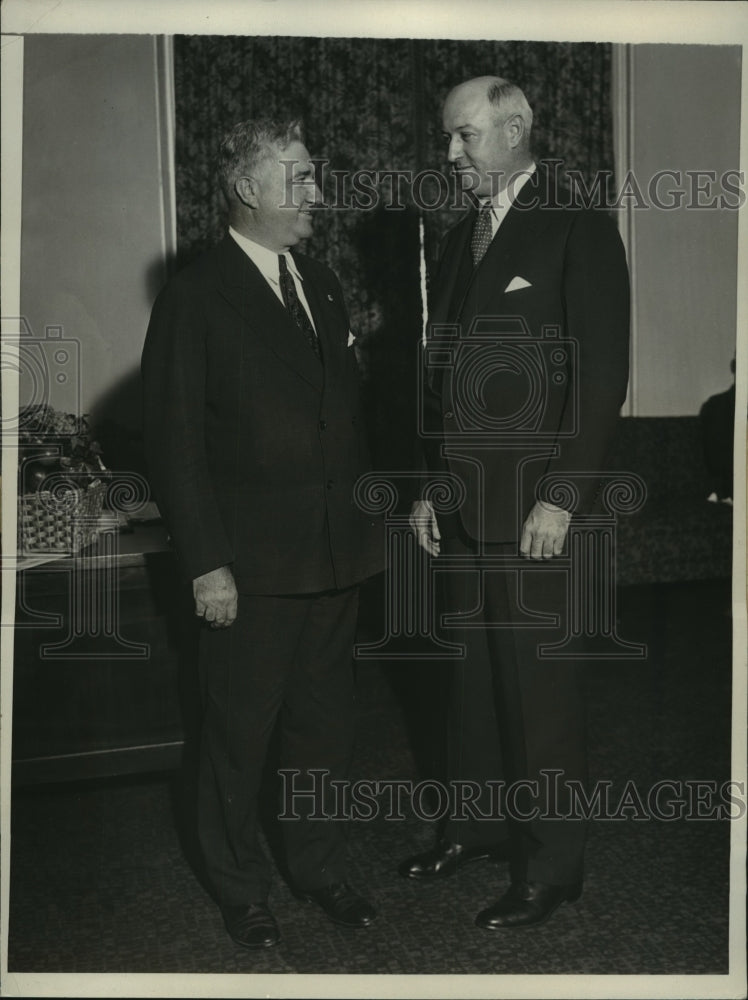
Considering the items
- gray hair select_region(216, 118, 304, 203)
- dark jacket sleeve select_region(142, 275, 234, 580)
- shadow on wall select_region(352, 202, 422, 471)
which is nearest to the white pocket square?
gray hair select_region(216, 118, 304, 203)

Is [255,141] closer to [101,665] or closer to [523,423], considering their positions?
[523,423]

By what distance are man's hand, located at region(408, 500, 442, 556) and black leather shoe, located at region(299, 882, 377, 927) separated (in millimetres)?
865

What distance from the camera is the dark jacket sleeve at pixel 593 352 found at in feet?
7.45

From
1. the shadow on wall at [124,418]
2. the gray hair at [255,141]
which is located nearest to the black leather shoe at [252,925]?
the gray hair at [255,141]

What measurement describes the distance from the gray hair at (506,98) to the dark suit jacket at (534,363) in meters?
0.16

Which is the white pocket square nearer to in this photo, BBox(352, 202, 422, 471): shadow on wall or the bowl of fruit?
the bowl of fruit

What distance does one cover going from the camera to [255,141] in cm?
222

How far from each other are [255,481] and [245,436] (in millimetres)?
105

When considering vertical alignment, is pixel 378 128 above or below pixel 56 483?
above

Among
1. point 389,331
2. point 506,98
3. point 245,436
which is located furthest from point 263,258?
point 389,331

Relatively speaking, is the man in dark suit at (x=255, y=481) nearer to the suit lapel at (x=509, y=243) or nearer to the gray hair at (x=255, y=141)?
the gray hair at (x=255, y=141)

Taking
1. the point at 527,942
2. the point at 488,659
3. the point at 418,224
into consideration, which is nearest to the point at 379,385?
the point at 418,224

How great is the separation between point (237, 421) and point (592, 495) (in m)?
0.83

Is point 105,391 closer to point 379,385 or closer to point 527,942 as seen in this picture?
point 379,385
